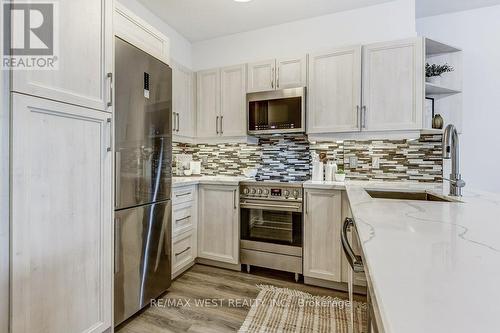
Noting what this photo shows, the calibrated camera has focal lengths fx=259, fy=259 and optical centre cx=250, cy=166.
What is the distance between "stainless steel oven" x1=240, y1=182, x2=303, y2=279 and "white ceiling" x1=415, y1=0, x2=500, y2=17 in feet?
6.98

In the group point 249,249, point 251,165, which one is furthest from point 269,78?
point 249,249

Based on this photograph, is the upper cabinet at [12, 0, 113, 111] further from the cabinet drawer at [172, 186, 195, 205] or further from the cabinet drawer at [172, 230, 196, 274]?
the cabinet drawer at [172, 230, 196, 274]

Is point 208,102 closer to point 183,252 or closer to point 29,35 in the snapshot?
point 183,252

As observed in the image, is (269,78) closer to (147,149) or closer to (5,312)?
(147,149)

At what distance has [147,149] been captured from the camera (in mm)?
1838

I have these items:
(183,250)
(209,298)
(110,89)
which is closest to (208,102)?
(110,89)

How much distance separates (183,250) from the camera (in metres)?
2.52

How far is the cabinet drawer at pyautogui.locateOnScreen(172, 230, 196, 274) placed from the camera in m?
2.40

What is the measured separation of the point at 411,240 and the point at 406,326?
0.39 m

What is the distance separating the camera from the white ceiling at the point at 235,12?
97.3 inches

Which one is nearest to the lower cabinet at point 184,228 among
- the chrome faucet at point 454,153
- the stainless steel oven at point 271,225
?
the stainless steel oven at point 271,225

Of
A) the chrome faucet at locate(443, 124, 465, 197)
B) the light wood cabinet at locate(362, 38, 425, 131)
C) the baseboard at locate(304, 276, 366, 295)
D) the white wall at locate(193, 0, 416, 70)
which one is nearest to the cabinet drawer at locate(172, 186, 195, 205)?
the baseboard at locate(304, 276, 366, 295)

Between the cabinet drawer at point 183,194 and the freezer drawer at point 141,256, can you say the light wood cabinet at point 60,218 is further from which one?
the cabinet drawer at point 183,194

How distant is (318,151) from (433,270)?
95.9 inches
